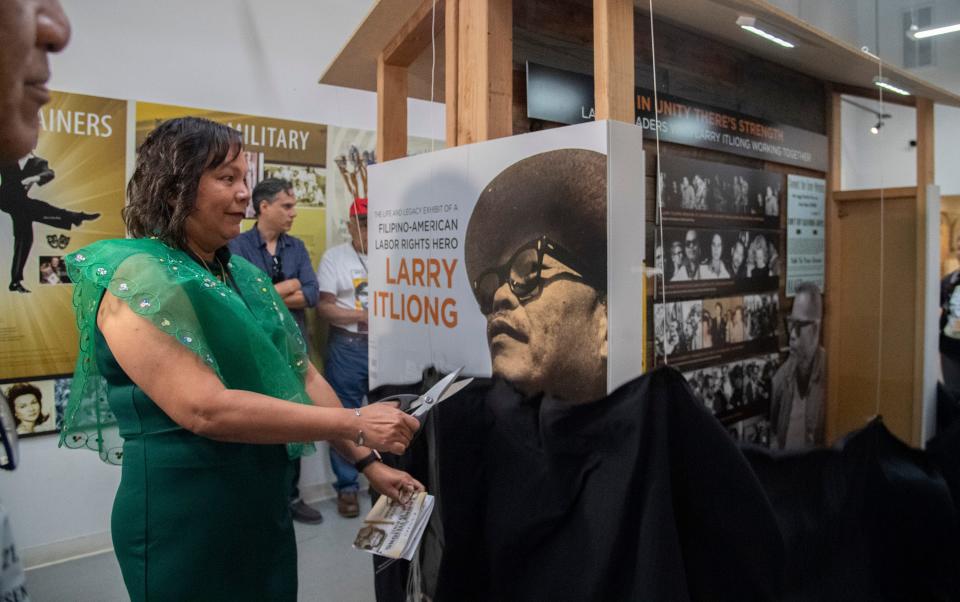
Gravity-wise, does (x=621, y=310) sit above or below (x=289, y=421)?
above

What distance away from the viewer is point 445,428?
5.41 ft

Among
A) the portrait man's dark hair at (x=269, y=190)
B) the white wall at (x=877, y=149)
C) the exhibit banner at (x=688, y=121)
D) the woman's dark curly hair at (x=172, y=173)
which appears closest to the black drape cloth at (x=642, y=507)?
the woman's dark curly hair at (x=172, y=173)

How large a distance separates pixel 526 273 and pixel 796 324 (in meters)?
2.32

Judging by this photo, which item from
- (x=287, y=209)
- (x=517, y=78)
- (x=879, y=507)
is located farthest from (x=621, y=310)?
(x=287, y=209)

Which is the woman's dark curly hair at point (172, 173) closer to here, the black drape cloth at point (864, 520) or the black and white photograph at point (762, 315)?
the black drape cloth at point (864, 520)

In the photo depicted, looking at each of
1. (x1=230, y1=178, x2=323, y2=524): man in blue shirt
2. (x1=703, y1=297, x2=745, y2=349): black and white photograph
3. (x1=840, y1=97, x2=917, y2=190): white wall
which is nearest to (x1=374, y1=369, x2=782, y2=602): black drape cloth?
(x1=840, y1=97, x2=917, y2=190): white wall

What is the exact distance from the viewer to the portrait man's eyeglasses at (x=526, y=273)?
4.46ft

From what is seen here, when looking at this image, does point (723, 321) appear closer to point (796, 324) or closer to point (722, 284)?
point (722, 284)

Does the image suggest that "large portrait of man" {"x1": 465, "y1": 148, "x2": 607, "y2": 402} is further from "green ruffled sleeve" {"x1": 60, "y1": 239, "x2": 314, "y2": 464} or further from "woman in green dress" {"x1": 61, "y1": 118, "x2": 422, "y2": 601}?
"green ruffled sleeve" {"x1": 60, "y1": 239, "x2": 314, "y2": 464}

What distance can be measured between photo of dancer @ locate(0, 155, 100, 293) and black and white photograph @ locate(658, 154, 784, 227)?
8.83 ft

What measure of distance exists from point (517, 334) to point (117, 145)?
262cm

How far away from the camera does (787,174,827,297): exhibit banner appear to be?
305 centimetres

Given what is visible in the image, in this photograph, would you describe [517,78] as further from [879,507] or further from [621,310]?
[879,507]

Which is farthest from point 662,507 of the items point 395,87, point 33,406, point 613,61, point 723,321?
point 33,406
